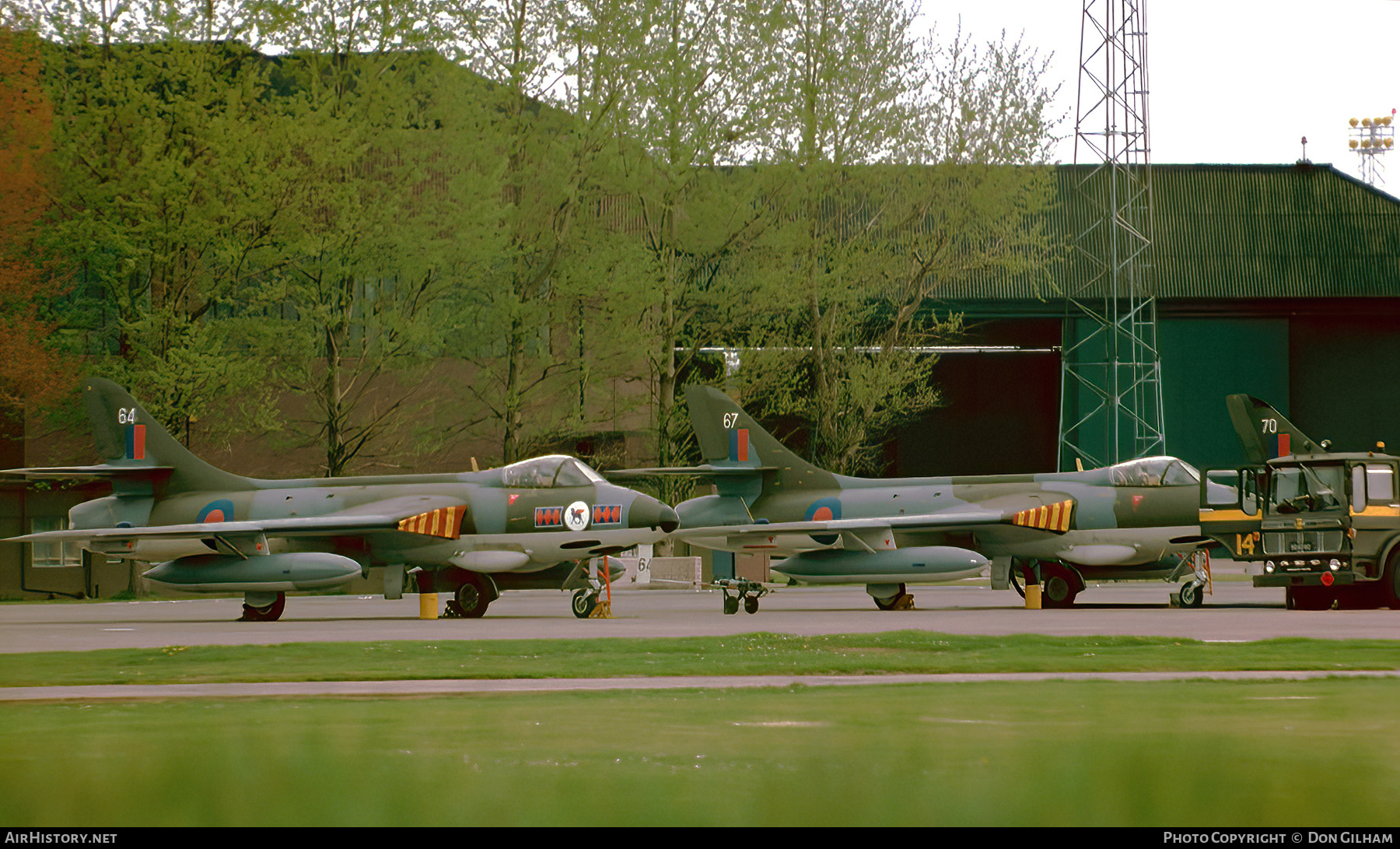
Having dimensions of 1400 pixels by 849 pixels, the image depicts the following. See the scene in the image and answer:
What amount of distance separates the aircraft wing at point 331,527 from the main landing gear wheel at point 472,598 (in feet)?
3.24

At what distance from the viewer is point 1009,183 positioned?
4519cm

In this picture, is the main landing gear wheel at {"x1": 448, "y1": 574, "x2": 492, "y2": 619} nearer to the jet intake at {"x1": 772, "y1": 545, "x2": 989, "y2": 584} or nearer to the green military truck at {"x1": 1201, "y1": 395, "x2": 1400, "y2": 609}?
the jet intake at {"x1": 772, "y1": 545, "x2": 989, "y2": 584}

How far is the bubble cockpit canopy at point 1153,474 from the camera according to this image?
28000 millimetres

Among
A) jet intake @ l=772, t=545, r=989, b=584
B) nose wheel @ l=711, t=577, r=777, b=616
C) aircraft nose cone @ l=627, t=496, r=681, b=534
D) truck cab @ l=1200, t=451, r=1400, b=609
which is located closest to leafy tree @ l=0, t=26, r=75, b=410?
aircraft nose cone @ l=627, t=496, r=681, b=534

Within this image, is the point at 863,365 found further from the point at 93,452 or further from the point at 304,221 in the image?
the point at 93,452

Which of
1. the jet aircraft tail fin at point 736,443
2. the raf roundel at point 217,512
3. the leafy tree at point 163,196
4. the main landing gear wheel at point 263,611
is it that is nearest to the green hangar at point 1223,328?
the jet aircraft tail fin at point 736,443

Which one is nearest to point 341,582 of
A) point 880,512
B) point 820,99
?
point 880,512

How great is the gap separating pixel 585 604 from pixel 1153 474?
453 inches

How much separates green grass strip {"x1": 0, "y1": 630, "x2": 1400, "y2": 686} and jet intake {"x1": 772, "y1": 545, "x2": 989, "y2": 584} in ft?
25.0

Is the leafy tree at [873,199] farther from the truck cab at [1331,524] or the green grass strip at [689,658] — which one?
the green grass strip at [689,658]

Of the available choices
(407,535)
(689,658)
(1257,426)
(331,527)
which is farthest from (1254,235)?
(689,658)

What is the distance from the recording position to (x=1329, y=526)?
23375 millimetres

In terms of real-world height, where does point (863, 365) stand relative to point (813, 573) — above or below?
above
